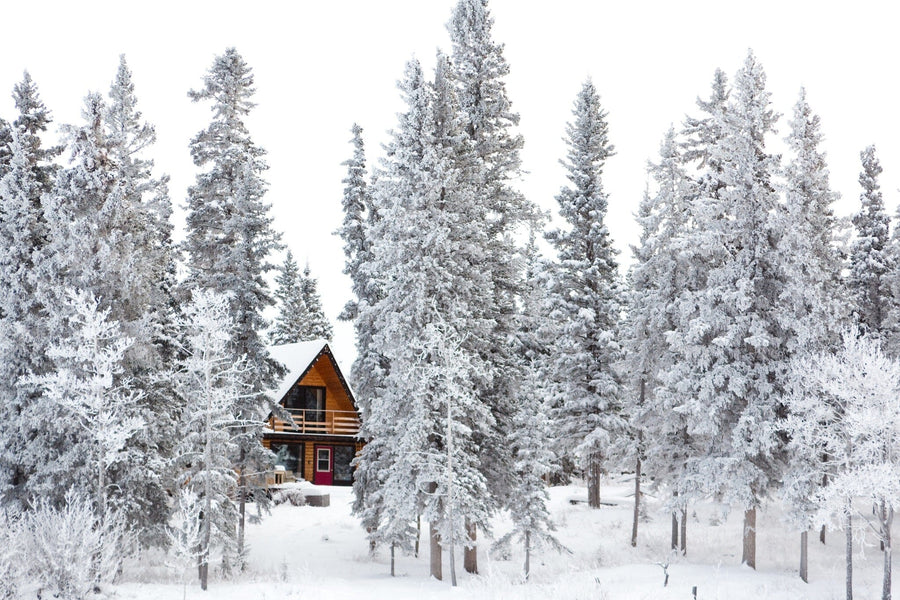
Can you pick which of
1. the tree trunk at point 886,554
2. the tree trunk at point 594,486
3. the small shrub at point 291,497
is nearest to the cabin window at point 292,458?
the small shrub at point 291,497

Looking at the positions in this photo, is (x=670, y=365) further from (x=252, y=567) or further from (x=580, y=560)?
(x=252, y=567)

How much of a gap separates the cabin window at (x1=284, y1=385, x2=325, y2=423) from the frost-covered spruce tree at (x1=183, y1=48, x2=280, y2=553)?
17896 millimetres

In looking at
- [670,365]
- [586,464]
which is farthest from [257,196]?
[586,464]

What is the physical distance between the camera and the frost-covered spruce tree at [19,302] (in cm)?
2148

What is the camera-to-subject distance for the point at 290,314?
5919cm

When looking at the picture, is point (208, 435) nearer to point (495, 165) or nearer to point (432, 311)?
point (432, 311)

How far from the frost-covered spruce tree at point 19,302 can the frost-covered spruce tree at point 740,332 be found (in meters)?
20.2

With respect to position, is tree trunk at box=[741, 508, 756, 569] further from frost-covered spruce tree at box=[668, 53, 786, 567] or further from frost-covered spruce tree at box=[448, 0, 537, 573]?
frost-covered spruce tree at box=[448, 0, 537, 573]

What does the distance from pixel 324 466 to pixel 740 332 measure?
29547mm

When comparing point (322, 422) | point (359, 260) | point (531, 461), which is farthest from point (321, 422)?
point (531, 461)

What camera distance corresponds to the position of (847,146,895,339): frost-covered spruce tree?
3122 centimetres

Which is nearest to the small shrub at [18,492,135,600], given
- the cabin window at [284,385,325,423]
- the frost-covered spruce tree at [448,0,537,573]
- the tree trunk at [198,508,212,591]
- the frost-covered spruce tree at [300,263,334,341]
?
the tree trunk at [198,508,212,591]

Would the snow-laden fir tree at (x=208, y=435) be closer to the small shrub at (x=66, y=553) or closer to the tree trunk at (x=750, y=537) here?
the small shrub at (x=66, y=553)

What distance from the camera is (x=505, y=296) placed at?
26141 millimetres
